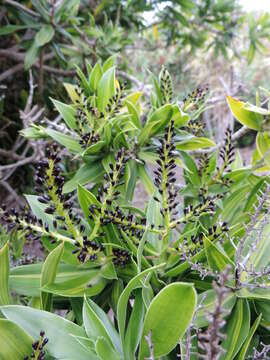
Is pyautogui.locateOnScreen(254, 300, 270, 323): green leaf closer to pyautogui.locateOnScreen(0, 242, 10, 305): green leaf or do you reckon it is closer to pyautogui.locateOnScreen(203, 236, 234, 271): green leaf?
pyautogui.locateOnScreen(203, 236, 234, 271): green leaf

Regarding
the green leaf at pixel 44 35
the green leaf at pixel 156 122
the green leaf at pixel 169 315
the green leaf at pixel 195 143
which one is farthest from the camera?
the green leaf at pixel 44 35

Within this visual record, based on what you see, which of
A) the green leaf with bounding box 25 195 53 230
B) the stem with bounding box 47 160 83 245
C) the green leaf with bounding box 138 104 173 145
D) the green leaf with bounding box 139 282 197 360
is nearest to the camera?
the green leaf with bounding box 139 282 197 360

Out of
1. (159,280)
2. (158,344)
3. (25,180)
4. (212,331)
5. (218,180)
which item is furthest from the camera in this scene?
(25,180)

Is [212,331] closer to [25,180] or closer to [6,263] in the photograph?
[6,263]

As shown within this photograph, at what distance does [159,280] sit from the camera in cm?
63

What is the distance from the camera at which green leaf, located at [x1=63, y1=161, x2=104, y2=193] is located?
845 millimetres

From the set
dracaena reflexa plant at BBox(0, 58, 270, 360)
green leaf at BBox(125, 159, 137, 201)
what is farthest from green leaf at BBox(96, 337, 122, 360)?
green leaf at BBox(125, 159, 137, 201)

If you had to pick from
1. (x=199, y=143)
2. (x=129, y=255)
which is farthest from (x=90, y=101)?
(x=129, y=255)

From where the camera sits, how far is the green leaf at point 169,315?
0.45 m

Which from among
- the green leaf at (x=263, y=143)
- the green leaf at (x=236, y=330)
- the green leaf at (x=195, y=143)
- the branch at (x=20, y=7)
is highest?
the branch at (x=20, y=7)

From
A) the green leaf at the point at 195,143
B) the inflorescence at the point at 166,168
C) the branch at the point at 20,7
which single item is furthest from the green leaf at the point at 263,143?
the branch at the point at 20,7

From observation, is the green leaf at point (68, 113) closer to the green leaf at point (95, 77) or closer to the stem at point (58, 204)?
the green leaf at point (95, 77)

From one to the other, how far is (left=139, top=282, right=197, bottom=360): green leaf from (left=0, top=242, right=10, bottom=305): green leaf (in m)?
0.26

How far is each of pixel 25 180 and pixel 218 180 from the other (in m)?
1.58
